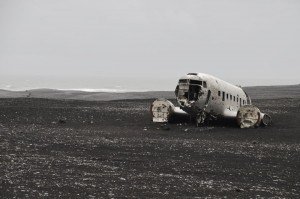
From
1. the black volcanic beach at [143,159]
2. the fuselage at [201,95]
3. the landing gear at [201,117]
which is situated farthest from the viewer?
the landing gear at [201,117]

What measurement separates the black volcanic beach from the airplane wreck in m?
0.85

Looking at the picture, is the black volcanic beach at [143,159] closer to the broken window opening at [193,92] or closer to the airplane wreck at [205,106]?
the airplane wreck at [205,106]

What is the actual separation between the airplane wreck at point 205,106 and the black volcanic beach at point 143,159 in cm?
85

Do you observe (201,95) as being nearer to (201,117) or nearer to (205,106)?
(205,106)

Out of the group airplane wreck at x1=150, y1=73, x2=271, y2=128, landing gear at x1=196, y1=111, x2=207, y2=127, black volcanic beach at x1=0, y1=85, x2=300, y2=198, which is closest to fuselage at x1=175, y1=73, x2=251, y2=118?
airplane wreck at x1=150, y1=73, x2=271, y2=128

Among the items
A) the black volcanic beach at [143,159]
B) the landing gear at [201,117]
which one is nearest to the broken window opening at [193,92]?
the landing gear at [201,117]

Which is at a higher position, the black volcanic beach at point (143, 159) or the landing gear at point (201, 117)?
the landing gear at point (201, 117)

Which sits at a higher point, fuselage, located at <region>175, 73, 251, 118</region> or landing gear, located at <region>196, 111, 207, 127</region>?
fuselage, located at <region>175, 73, 251, 118</region>

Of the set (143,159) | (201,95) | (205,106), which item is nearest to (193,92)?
(201,95)

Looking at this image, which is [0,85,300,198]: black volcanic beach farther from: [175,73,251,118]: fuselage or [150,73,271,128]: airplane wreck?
[175,73,251,118]: fuselage

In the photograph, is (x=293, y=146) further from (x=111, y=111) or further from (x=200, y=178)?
(x=111, y=111)

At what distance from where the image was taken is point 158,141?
2408 cm

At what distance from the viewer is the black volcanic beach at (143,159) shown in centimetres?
1348

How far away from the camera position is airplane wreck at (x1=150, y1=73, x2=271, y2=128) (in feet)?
98.6
